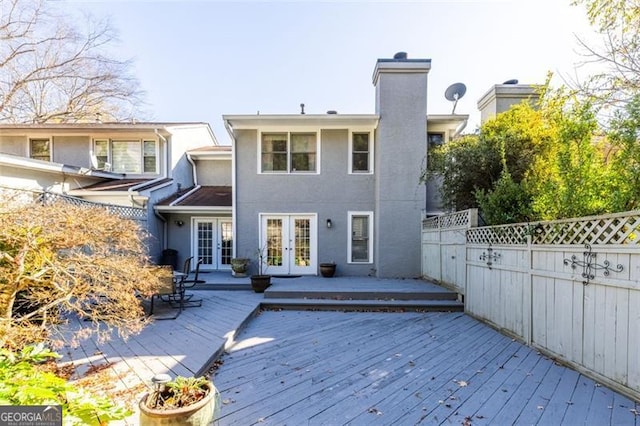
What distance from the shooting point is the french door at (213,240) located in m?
10.5

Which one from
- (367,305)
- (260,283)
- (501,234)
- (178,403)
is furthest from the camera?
(260,283)

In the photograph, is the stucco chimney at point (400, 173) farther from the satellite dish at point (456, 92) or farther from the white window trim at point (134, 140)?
the white window trim at point (134, 140)

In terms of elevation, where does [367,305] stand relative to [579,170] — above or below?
below

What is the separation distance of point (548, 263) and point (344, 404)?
345 centimetres

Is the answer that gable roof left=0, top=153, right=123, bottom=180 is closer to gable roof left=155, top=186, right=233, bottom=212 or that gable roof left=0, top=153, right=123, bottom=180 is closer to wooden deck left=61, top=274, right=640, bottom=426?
gable roof left=155, top=186, right=233, bottom=212

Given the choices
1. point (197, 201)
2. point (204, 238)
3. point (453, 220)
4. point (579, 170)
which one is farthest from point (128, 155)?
point (579, 170)

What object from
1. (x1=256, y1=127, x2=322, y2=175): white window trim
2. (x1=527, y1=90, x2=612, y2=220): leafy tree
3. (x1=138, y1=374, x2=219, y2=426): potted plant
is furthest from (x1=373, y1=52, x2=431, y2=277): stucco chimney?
(x1=138, y1=374, x2=219, y2=426): potted plant

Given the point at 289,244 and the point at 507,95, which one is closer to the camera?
the point at 507,95

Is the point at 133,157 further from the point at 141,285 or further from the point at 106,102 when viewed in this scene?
the point at 141,285

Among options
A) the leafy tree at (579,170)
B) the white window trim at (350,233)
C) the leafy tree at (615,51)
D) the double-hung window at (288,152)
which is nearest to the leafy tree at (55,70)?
the double-hung window at (288,152)

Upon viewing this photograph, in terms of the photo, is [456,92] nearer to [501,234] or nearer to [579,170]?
[501,234]

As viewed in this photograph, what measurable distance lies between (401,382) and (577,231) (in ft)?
9.52

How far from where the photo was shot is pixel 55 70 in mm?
14195

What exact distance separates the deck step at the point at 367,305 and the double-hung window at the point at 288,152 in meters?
4.47
